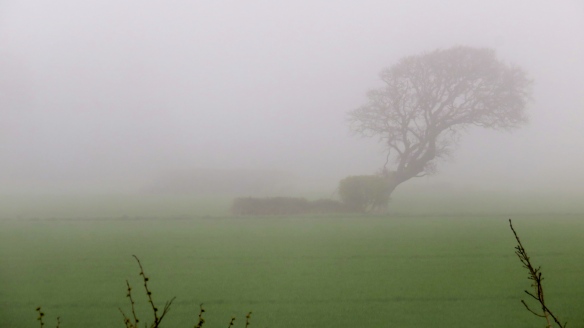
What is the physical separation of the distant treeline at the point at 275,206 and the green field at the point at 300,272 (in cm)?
133

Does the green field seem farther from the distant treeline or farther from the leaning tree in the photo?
the leaning tree

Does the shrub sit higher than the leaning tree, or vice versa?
the leaning tree

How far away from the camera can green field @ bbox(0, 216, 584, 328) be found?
4.79 meters

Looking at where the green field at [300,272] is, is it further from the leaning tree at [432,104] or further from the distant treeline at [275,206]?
the leaning tree at [432,104]

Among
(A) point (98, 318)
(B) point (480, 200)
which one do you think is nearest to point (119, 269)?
(A) point (98, 318)

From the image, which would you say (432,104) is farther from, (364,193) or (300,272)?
(300,272)

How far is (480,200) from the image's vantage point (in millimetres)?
11289

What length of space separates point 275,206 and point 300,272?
5.24 m

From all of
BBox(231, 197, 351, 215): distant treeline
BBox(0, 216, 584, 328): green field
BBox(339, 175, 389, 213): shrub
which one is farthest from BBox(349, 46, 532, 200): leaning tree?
BBox(0, 216, 584, 328): green field

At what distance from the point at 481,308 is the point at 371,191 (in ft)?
22.9

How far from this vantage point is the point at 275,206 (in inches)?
456

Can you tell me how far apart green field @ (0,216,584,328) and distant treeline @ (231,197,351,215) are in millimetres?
1326

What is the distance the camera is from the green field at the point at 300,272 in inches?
189

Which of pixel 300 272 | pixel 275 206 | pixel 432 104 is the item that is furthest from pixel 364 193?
pixel 300 272
